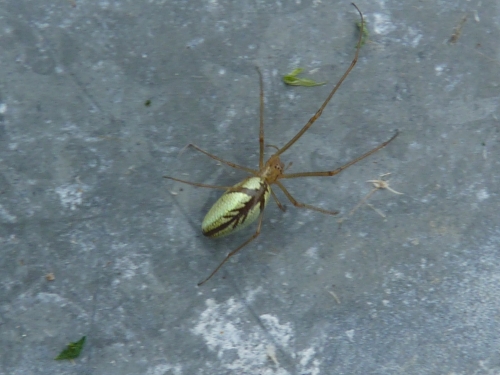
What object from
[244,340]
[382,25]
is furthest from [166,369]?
[382,25]

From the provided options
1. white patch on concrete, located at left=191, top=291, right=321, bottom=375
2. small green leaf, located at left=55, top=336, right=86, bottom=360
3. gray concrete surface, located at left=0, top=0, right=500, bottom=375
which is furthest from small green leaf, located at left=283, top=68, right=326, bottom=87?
small green leaf, located at left=55, top=336, right=86, bottom=360

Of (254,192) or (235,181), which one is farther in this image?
(235,181)

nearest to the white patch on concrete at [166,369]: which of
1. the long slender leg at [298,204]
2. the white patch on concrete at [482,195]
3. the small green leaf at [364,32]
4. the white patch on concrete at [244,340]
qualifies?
the white patch on concrete at [244,340]

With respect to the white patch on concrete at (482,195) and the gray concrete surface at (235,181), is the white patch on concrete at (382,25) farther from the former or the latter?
the white patch on concrete at (482,195)

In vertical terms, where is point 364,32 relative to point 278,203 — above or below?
above

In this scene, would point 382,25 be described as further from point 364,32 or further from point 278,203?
point 278,203

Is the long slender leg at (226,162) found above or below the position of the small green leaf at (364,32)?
below

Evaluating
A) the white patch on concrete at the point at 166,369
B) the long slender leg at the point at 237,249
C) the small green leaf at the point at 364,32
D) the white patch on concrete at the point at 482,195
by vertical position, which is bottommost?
the white patch on concrete at the point at 166,369
